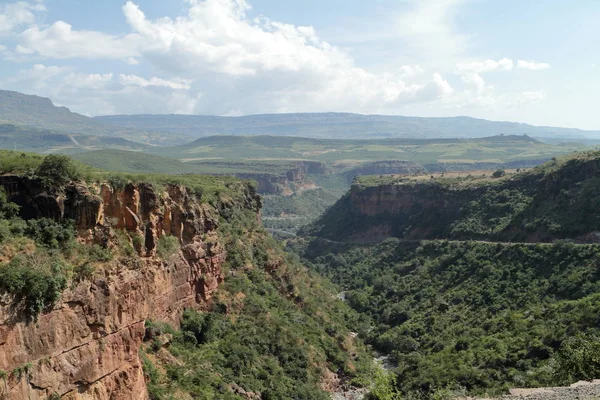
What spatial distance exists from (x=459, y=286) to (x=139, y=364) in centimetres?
5783

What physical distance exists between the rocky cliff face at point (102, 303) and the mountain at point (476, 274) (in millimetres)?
24498

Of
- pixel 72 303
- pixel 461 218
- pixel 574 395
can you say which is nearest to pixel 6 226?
pixel 72 303

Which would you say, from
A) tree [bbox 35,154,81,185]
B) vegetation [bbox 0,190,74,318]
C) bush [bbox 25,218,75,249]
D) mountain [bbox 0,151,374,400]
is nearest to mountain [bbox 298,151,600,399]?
mountain [bbox 0,151,374,400]

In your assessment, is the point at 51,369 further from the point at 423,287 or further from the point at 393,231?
the point at 393,231

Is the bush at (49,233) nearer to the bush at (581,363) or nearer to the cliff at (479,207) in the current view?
the bush at (581,363)

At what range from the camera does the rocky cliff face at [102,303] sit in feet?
97.6

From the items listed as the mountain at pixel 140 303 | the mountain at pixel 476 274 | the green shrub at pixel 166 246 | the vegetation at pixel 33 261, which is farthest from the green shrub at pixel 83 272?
the mountain at pixel 476 274

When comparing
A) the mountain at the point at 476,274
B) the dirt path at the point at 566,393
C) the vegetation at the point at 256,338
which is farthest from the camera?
the mountain at the point at 476,274

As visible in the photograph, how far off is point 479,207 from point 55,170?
89.0 m

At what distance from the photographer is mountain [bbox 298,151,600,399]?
55531mm

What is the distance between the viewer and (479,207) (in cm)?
10994

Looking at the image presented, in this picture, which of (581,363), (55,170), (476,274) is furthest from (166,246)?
(476,274)

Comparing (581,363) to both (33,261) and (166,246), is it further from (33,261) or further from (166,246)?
(33,261)

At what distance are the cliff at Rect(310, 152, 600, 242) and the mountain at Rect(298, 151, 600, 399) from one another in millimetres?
258
